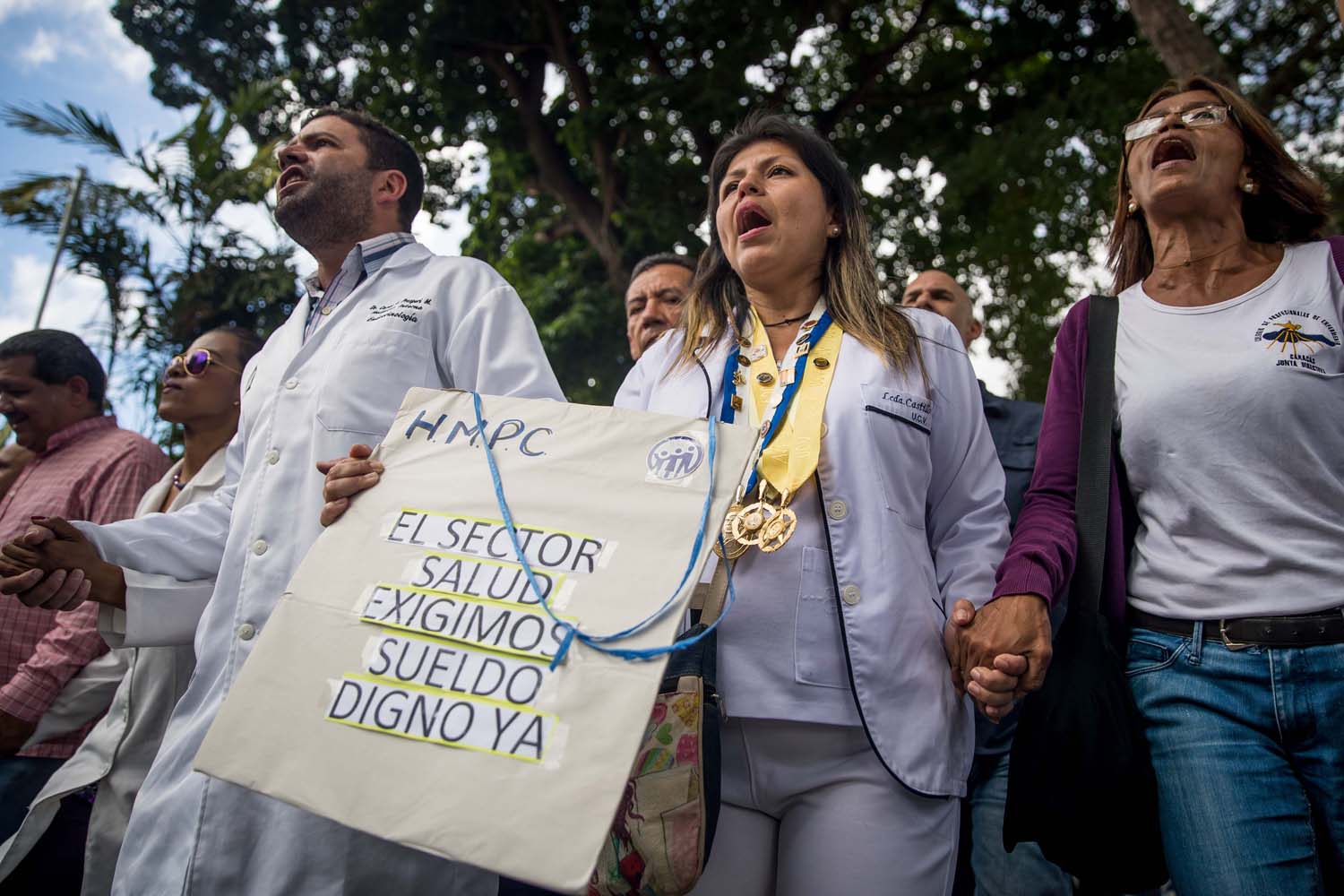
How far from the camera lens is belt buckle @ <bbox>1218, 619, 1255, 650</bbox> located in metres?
1.85

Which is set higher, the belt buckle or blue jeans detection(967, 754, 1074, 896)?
the belt buckle

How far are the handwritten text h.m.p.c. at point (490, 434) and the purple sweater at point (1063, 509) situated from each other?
→ 998mm

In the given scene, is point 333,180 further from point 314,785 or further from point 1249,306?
point 1249,306

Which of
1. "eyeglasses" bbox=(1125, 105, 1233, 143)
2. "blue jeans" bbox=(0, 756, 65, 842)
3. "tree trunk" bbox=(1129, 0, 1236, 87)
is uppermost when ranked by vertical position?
"tree trunk" bbox=(1129, 0, 1236, 87)

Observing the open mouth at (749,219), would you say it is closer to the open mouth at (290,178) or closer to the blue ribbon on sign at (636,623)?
the blue ribbon on sign at (636,623)

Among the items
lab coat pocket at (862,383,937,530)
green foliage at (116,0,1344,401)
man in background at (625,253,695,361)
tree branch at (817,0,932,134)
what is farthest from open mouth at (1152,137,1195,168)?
tree branch at (817,0,932,134)

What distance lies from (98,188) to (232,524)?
8373mm

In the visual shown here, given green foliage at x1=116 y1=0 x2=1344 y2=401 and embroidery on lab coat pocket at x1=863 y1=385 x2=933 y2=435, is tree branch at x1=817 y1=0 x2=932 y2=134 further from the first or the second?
embroidery on lab coat pocket at x1=863 y1=385 x2=933 y2=435

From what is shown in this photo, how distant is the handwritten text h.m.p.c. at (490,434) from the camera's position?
1.92m

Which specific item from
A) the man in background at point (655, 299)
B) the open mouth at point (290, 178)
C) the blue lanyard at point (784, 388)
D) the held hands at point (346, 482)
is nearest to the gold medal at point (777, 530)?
the blue lanyard at point (784, 388)

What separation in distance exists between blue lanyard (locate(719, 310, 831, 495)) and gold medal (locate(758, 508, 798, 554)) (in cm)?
12

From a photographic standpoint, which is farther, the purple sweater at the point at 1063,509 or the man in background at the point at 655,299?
the man in background at the point at 655,299

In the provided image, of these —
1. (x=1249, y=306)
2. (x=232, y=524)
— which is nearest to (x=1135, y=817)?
(x=1249, y=306)

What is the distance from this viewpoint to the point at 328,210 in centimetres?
305
